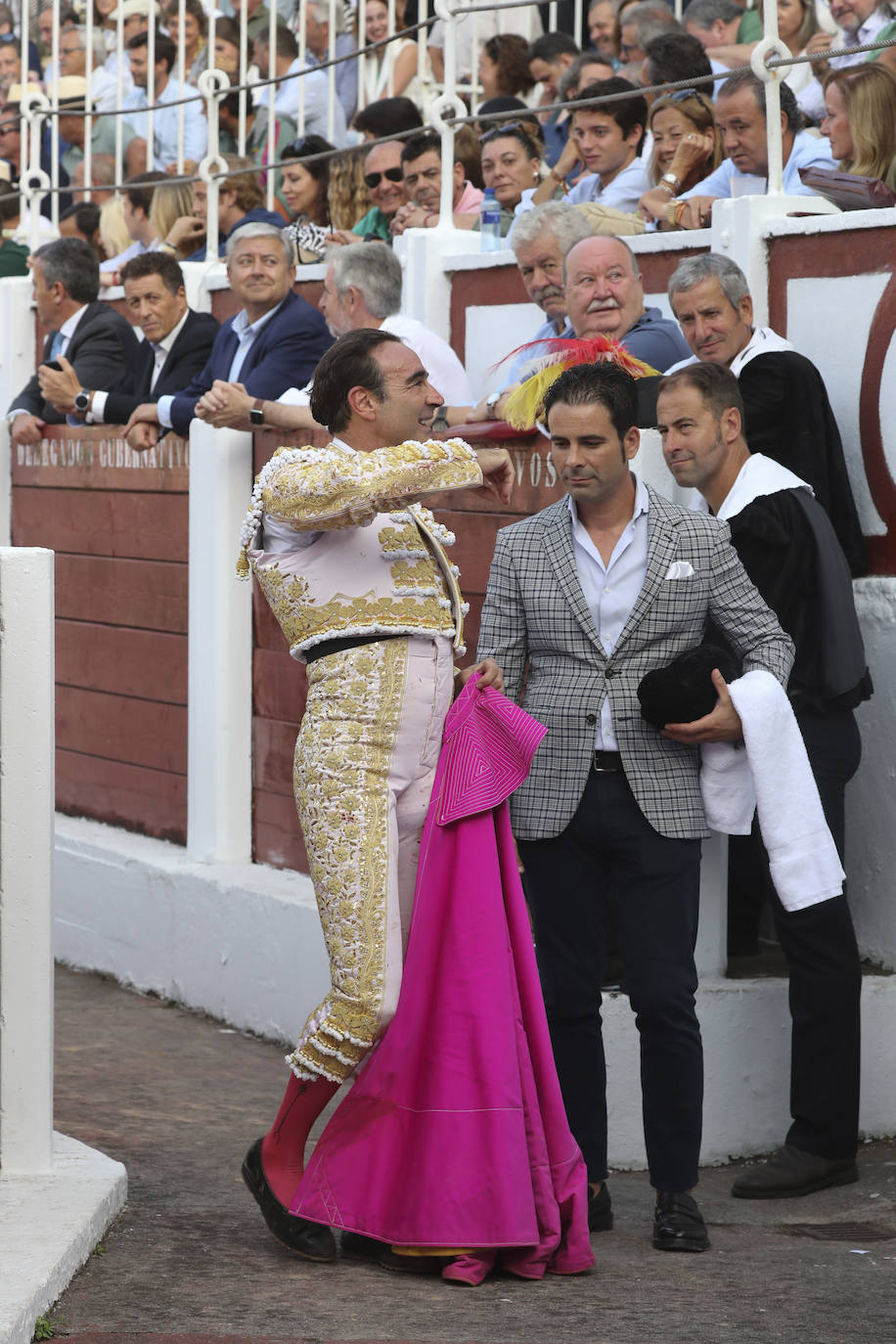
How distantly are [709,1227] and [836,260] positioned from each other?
2396 millimetres

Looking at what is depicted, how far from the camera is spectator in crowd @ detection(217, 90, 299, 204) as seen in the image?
914cm

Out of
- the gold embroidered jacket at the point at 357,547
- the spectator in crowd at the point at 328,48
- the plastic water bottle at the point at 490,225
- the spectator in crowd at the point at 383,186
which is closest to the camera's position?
the gold embroidered jacket at the point at 357,547

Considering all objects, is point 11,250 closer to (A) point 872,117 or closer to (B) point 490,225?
(B) point 490,225

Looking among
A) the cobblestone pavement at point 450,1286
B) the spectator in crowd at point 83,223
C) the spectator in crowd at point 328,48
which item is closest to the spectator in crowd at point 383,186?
the spectator in crowd at point 328,48

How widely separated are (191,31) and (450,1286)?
8212mm

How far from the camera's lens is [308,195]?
26.8ft

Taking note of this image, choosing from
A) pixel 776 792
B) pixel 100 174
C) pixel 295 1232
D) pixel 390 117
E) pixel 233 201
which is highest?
pixel 100 174

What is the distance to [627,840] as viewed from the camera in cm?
403

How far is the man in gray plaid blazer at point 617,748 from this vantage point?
13.2 ft

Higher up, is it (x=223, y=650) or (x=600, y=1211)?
(x=223, y=650)

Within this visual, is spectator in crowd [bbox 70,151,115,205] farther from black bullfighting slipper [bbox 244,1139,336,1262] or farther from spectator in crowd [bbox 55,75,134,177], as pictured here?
black bullfighting slipper [bbox 244,1139,336,1262]

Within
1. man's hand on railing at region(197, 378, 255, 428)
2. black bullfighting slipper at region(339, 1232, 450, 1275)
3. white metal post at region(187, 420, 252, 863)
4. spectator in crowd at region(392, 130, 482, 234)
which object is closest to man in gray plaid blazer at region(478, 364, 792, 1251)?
black bullfighting slipper at region(339, 1232, 450, 1275)

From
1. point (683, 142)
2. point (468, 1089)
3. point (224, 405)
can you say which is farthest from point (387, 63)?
point (468, 1089)

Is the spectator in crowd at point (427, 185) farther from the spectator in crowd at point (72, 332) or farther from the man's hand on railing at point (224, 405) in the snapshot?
the man's hand on railing at point (224, 405)
